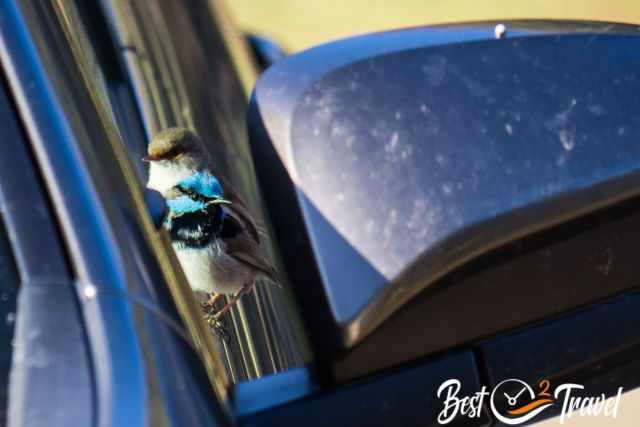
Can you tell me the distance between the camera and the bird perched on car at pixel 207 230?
171 centimetres

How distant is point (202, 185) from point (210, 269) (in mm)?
148

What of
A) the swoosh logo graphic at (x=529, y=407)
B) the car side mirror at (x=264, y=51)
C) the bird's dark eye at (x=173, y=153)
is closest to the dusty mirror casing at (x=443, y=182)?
the swoosh logo graphic at (x=529, y=407)

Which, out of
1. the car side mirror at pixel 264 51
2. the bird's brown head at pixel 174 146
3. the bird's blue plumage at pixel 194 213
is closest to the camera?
the bird's blue plumage at pixel 194 213

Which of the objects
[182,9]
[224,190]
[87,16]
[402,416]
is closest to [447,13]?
[182,9]

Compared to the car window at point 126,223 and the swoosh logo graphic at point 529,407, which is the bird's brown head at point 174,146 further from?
the swoosh logo graphic at point 529,407

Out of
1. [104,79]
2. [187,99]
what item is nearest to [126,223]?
[104,79]

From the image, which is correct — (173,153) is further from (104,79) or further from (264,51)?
(264,51)

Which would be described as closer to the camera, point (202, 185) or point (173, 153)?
point (202, 185)

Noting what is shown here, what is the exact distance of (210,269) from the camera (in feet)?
5.91

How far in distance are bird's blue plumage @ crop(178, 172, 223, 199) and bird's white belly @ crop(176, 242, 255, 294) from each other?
0.10 metres

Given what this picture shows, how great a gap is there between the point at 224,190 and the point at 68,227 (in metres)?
0.68

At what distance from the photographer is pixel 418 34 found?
1.59 m

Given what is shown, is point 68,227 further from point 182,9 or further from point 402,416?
point 182,9

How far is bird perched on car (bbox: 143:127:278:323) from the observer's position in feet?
5.61
